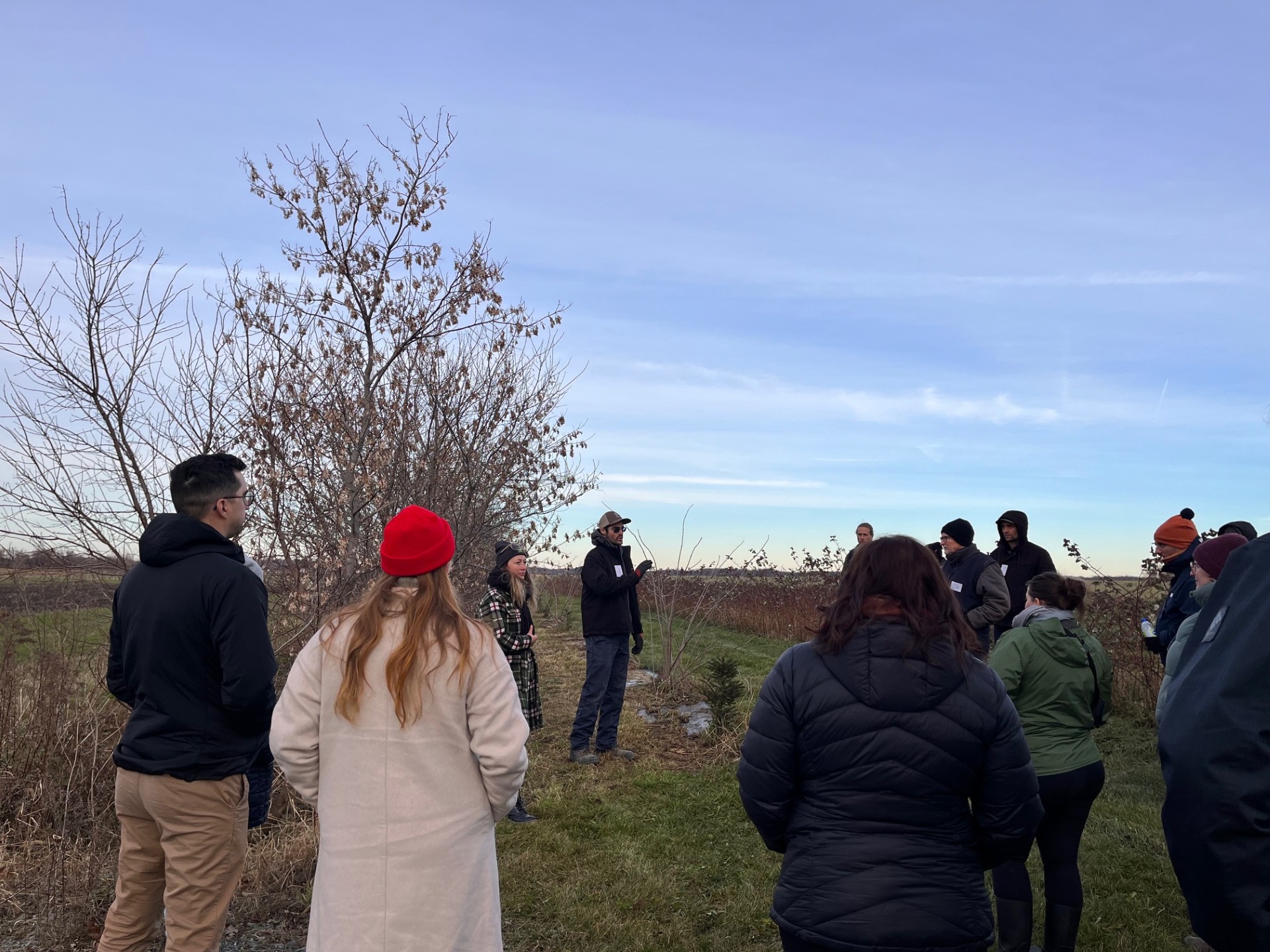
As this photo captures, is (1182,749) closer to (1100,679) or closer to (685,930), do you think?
A: (1100,679)

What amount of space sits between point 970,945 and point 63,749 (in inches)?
211

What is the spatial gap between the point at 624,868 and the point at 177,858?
3.05 meters

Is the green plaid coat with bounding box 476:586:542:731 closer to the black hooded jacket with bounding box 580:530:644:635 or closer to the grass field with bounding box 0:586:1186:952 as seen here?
the grass field with bounding box 0:586:1186:952

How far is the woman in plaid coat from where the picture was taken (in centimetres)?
653

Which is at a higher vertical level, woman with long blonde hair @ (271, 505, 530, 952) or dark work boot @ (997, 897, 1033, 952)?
woman with long blonde hair @ (271, 505, 530, 952)

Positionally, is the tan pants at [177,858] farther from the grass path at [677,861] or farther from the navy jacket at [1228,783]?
the navy jacket at [1228,783]

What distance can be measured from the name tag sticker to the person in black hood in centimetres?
620

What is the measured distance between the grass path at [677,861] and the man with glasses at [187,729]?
6.12ft

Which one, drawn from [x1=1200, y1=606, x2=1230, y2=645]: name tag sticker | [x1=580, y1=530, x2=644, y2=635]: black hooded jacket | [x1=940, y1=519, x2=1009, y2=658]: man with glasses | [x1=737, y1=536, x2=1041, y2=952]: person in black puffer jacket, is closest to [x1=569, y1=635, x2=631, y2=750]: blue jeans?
[x1=580, y1=530, x2=644, y2=635]: black hooded jacket

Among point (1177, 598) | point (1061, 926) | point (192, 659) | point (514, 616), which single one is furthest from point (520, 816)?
point (1177, 598)

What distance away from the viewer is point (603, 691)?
8.21 meters

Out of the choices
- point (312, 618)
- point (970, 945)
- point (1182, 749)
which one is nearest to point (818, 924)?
point (970, 945)

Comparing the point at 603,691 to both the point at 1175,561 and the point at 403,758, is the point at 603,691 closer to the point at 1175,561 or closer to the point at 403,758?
the point at 1175,561

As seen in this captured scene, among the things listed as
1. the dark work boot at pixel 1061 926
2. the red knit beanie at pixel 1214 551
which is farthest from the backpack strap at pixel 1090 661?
the dark work boot at pixel 1061 926
